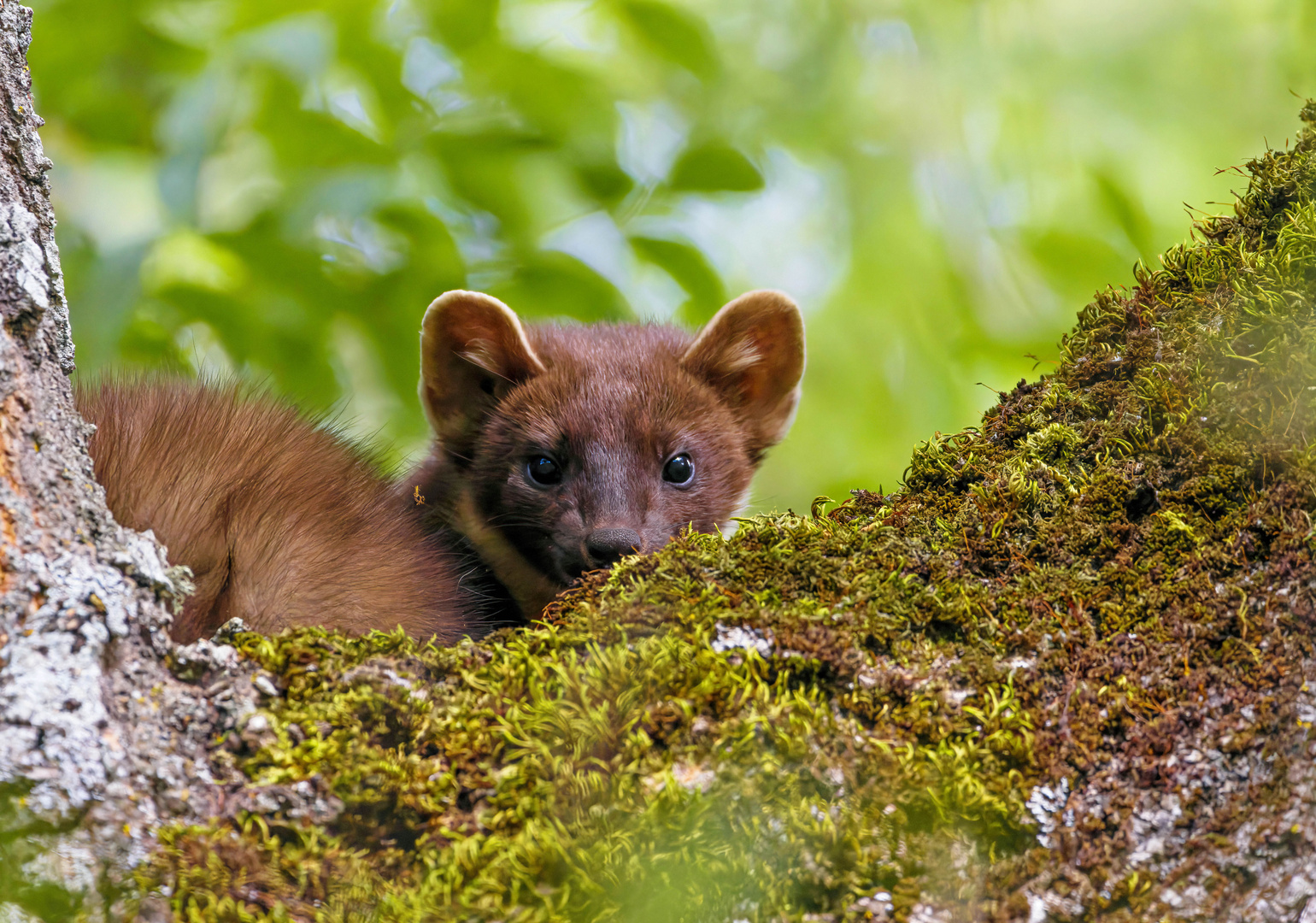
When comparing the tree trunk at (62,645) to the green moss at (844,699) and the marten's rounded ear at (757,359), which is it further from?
the marten's rounded ear at (757,359)

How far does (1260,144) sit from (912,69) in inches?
80.8

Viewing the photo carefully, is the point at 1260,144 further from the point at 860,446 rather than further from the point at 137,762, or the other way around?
the point at 137,762

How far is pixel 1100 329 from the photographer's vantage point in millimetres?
2584

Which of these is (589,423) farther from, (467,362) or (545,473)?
(467,362)

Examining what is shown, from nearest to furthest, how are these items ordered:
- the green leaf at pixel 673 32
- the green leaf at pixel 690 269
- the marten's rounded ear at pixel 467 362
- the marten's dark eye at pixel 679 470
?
the green leaf at pixel 673 32
the green leaf at pixel 690 269
the marten's rounded ear at pixel 467 362
the marten's dark eye at pixel 679 470

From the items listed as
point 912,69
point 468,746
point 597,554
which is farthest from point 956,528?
point 912,69

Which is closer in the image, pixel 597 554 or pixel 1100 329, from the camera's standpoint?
pixel 1100 329

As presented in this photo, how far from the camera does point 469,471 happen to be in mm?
4754

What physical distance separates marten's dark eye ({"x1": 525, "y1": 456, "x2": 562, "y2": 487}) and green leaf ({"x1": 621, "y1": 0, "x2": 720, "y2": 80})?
1.71 metres

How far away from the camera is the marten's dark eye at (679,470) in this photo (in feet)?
15.0

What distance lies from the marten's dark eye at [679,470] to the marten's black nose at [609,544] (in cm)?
62

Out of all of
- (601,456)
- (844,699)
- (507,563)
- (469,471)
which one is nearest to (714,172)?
(601,456)

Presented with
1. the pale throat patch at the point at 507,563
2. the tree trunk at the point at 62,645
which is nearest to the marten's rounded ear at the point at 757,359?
the pale throat patch at the point at 507,563

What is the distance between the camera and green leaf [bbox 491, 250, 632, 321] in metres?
4.07
